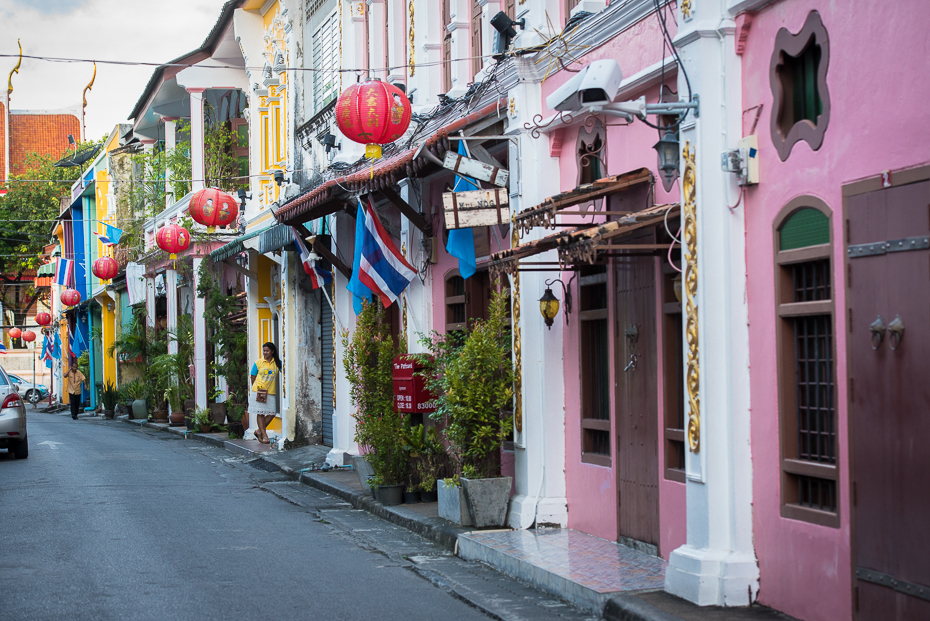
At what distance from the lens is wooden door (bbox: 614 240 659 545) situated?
8703 millimetres

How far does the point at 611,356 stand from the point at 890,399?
3.77 m

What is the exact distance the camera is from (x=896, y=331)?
5719 millimetres

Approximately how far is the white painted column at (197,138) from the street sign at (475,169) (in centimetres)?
1552

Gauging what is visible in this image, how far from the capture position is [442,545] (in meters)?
10.1

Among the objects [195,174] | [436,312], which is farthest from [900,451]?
[195,174]

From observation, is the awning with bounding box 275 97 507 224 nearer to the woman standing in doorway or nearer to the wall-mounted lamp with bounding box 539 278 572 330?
the wall-mounted lamp with bounding box 539 278 572 330

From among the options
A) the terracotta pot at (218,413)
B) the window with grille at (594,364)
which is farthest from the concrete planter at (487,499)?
the terracotta pot at (218,413)

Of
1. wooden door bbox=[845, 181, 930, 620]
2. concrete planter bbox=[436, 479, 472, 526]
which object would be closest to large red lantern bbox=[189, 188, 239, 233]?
concrete planter bbox=[436, 479, 472, 526]

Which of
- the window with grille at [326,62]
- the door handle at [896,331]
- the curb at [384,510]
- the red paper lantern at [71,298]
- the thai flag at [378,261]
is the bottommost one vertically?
the curb at [384,510]

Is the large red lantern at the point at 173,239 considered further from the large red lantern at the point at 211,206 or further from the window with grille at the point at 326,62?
the window with grille at the point at 326,62

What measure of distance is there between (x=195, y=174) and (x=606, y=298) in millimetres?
18026

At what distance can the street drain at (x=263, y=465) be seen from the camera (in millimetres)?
17266

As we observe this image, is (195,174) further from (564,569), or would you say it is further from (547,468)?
(564,569)

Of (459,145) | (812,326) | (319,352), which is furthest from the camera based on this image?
(319,352)
